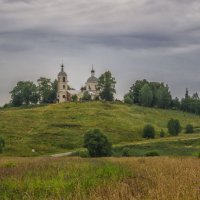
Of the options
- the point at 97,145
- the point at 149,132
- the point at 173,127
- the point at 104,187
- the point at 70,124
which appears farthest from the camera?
the point at 70,124

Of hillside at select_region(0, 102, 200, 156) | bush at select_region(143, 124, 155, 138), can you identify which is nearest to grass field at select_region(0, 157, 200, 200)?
hillside at select_region(0, 102, 200, 156)

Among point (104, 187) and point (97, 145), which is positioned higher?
point (104, 187)

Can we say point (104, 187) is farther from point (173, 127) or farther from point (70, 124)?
point (70, 124)

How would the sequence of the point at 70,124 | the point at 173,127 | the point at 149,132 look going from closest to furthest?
the point at 149,132, the point at 173,127, the point at 70,124

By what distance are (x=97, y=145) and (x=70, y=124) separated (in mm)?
71399

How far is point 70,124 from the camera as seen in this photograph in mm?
144250

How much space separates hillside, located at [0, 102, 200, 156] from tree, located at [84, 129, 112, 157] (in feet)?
61.6

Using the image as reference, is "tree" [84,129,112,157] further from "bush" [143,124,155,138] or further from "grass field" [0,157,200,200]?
"grass field" [0,157,200,200]

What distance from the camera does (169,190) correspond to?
33.4 ft

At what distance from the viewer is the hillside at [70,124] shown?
357 feet

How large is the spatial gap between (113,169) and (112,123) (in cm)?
13414

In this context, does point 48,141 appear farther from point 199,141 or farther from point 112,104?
point 112,104

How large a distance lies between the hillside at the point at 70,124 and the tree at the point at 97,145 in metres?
18.8

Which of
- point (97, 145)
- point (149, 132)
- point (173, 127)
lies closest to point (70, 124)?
point (149, 132)
